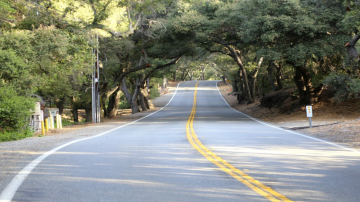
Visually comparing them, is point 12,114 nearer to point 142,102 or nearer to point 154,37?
point 154,37

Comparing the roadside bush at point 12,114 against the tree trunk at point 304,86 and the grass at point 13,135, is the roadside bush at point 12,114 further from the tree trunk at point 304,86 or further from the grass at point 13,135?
the tree trunk at point 304,86

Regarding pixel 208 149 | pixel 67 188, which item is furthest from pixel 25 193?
pixel 208 149

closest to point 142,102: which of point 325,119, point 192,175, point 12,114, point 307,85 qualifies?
point 307,85

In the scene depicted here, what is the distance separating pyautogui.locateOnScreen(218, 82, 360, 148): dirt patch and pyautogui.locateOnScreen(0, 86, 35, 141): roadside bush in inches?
467

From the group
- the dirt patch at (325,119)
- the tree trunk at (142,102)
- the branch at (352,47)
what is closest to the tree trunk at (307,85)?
the dirt patch at (325,119)

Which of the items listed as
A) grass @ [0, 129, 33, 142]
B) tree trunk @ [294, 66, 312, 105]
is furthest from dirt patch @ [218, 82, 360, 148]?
grass @ [0, 129, 33, 142]

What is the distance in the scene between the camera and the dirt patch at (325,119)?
15.0 m

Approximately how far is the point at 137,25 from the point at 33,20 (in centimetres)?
1021

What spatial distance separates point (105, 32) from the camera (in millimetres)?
26109

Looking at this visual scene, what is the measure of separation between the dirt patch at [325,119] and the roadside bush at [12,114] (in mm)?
11872

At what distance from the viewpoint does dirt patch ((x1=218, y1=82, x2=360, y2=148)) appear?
591 inches

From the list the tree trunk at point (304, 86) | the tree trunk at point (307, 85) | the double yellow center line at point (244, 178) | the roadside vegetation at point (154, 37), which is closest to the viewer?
the double yellow center line at point (244, 178)

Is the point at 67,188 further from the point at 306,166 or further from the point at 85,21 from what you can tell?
the point at 85,21

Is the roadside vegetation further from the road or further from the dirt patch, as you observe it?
the road
